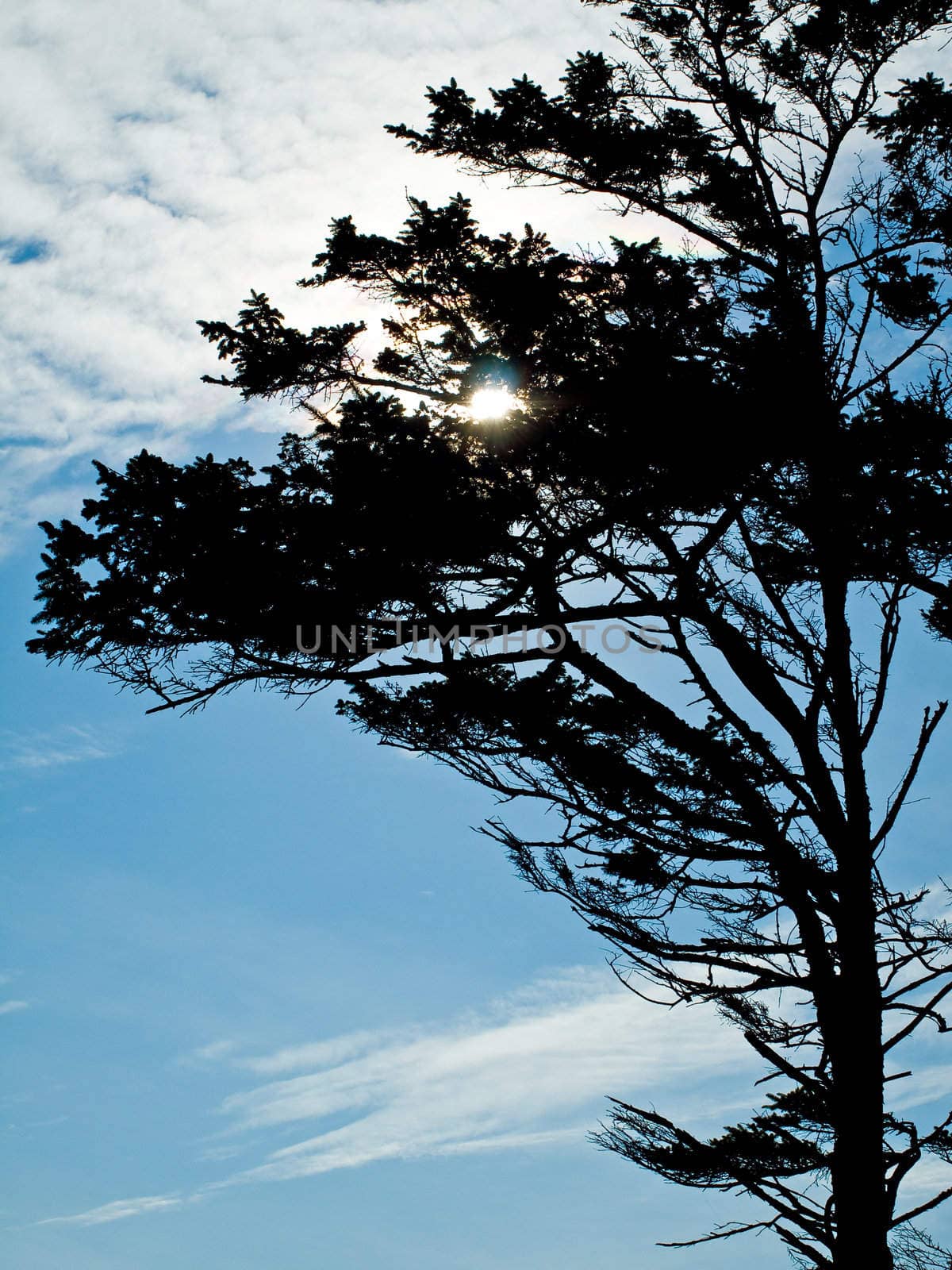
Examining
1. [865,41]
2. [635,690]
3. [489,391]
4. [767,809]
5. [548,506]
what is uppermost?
[865,41]

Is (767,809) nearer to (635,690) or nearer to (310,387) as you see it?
(635,690)

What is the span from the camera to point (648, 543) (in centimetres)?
780

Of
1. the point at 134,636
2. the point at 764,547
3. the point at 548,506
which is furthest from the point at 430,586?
the point at 764,547

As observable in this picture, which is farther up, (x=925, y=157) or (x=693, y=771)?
(x=925, y=157)

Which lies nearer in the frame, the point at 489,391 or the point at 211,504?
the point at 211,504

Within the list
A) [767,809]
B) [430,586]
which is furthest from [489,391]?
[767,809]

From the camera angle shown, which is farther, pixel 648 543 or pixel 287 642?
pixel 648 543

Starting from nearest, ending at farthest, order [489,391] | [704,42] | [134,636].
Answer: [134,636] → [489,391] → [704,42]

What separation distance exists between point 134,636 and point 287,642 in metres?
1.13

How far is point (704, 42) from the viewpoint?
9.77 meters

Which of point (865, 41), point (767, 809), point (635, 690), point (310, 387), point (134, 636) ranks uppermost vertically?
point (865, 41)

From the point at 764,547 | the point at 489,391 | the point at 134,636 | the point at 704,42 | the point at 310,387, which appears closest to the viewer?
the point at 134,636

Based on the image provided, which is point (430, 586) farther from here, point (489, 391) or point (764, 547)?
point (764, 547)

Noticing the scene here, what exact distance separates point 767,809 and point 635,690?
4.57 feet
